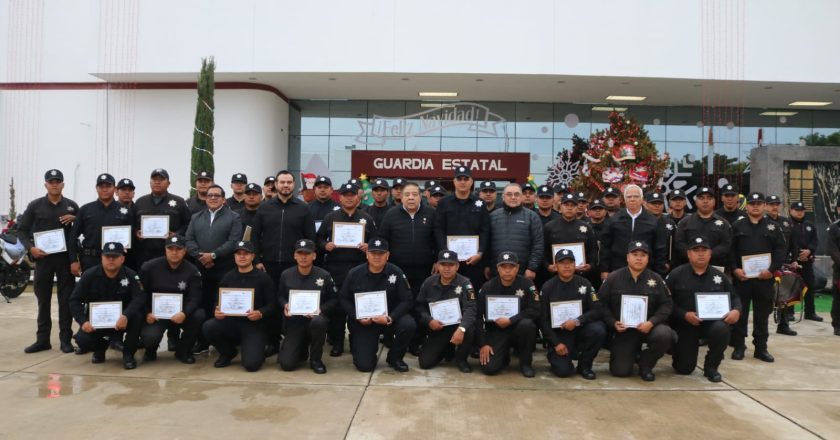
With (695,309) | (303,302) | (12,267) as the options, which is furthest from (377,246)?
(12,267)

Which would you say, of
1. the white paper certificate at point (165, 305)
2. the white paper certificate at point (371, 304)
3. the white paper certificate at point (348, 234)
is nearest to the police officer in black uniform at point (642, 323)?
the white paper certificate at point (371, 304)

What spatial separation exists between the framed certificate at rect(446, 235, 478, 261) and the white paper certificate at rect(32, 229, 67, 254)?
4440 mm

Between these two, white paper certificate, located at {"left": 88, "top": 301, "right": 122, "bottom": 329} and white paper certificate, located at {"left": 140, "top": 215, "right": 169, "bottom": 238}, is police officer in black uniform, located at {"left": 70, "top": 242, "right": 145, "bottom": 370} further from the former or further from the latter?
white paper certificate, located at {"left": 140, "top": 215, "right": 169, "bottom": 238}

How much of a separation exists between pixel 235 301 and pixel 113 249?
139 centimetres

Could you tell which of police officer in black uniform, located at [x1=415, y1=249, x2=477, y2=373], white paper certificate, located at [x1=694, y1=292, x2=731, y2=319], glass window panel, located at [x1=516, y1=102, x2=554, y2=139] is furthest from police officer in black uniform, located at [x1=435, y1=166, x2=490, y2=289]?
glass window panel, located at [x1=516, y1=102, x2=554, y2=139]

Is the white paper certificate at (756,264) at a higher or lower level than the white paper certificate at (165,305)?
higher

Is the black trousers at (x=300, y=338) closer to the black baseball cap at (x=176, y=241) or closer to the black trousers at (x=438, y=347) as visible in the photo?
the black trousers at (x=438, y=347)

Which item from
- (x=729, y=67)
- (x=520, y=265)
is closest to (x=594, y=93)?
(x=729, y=67)

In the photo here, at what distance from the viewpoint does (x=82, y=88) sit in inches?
736

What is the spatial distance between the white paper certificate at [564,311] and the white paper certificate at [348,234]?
2.34m

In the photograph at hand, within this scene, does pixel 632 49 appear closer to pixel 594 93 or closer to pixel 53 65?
pixel 594 93

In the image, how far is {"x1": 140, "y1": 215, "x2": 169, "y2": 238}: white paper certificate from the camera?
691 cm

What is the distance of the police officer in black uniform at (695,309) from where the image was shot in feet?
19.7

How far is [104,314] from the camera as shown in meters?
6.19
